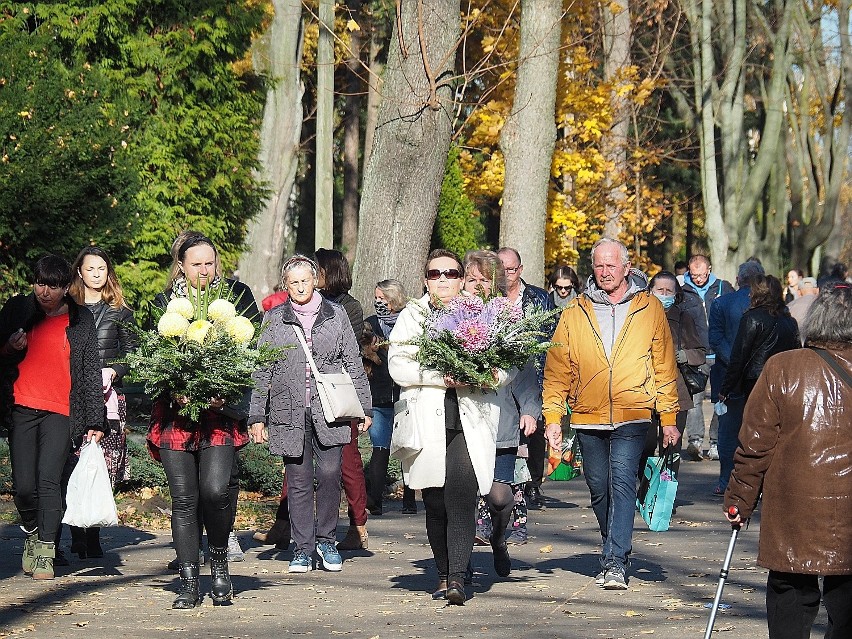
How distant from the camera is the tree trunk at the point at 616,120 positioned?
27906 millimetres

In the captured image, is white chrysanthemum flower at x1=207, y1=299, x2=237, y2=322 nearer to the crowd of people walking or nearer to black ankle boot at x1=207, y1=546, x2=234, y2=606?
the crowd of people walking

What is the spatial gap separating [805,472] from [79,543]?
222 inches

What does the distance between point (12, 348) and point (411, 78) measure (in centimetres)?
582

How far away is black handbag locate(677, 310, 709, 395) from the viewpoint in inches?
513

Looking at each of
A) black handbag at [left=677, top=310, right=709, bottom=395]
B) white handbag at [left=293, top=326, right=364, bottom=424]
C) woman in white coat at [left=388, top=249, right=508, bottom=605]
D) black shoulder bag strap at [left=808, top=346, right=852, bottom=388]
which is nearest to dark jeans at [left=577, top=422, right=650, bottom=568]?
woman in white coat at [left=388, top=249, right=508, bottom=605]

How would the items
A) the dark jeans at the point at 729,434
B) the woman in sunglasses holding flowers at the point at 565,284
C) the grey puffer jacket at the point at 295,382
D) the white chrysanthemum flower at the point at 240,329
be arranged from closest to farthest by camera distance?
1. the white chrysanthemum flower at the point at 240,329
2. the grey puffer jacket at the point at 295,382
3. the dark jeans at the point at 729,434
4. the woman in sunglasses holding flowers at the point at 565,284

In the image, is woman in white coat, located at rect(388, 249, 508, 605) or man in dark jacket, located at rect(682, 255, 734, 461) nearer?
woman in white coat, located at rect(388, 249, 508, 605)

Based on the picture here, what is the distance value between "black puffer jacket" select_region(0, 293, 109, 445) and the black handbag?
18.9 feet

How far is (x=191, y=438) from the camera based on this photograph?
805cm

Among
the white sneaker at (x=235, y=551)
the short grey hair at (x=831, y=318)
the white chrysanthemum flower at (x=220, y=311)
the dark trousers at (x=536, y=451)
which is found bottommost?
the white sneaker at (x=235, y=551)

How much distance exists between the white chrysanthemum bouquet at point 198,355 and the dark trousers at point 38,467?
54.0 inches

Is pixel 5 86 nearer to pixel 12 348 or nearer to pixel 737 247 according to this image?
pixel 12 348

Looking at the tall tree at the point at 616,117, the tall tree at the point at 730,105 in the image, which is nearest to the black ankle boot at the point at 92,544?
the tall tree at the point at 616,117

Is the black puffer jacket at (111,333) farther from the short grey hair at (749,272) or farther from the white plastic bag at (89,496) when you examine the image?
the short grey hair at (749,272)
